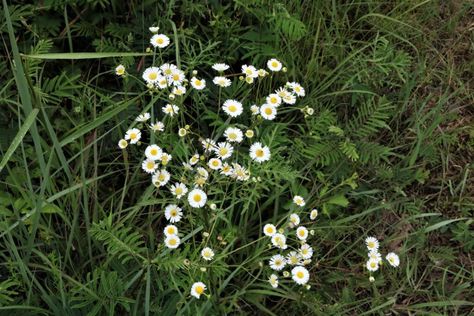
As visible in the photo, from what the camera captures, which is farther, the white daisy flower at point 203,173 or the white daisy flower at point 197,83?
the white daisy flower at point 197,83

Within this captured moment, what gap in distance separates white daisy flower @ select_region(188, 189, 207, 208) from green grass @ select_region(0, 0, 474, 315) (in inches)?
3.2

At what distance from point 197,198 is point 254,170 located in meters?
0.32

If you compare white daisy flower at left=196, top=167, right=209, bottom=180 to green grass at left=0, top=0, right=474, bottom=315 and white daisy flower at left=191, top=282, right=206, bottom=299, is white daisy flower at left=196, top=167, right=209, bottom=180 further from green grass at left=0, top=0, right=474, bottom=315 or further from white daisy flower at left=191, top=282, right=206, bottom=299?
white daisy flower at left=191, top=282, right=206, bottom=299

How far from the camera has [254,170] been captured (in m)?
1.73

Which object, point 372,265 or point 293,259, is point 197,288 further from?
point 372,265

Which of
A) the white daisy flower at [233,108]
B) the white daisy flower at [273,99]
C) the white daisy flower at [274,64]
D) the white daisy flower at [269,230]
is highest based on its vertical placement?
the white daisy flower at [274,64]

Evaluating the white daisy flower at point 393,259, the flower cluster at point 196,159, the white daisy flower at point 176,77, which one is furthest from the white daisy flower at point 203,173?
the white daisy flower at point 393,259

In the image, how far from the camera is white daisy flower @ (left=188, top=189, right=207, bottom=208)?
144 centimetres

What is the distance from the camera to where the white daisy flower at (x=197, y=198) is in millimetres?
1438

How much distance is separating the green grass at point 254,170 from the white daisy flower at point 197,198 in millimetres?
81

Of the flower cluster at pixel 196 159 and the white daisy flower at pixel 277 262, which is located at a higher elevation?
the flower cluster at pixel 196 159

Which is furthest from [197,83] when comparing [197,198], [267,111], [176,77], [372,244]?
[372,244]

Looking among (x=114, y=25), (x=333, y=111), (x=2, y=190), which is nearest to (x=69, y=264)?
(x=2, y=190)

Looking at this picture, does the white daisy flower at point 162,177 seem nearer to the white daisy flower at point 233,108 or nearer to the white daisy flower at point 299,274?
the white daisy flower at point 233,108
